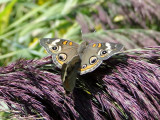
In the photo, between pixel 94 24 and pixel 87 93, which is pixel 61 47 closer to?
pixel 87 93

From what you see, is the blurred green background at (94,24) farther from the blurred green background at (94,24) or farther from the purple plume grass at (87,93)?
the purple plume grass at (87,93)

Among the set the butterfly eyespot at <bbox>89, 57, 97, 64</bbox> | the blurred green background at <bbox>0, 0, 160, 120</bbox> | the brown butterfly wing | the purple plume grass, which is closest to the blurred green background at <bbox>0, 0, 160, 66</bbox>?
the blurred green background at <bbox>0, 0, 160, 120</bbox>

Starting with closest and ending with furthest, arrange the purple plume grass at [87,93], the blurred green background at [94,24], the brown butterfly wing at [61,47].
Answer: the purple plume grass at [87,93] → the brown butterfly wing at [61,47] → the blurred green background at [94,24]

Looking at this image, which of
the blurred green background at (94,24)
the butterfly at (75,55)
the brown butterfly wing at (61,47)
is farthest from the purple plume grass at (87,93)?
the blurred green background at (94,24)

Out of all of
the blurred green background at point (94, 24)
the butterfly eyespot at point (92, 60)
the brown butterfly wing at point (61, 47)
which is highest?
the blurred green background at point (94, 24)

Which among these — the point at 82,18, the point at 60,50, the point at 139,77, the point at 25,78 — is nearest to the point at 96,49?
the point at 60,50

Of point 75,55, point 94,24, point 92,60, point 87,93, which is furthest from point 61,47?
point 94,24
